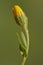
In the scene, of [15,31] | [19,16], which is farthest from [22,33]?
[15,31]

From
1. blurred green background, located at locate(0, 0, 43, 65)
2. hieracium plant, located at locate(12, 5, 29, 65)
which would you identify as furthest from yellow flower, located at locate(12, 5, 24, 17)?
blurred green background, located at locate(0, 0, 43, 65)

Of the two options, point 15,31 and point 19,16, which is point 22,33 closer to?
point 19,16

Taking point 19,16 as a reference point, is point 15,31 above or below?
above

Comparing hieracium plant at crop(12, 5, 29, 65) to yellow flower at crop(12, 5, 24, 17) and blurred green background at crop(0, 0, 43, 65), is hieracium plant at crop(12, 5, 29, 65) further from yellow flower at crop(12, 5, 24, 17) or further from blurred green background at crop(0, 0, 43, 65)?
blurred green background at crop(0, 0, 43, 65)

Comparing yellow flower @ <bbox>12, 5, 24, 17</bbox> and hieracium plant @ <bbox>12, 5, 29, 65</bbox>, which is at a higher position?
yellow flower @ <bbox>12, 5, 24, 17</bbox>

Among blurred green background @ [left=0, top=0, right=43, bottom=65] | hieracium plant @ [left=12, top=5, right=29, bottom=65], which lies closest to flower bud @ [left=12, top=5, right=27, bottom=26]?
hieracium plant @ [left=12, top=5, right=29, bottom=65]

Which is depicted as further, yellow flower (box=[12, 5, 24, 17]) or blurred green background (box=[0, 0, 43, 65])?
blurred green background (box=[0, 0, 43, 65])

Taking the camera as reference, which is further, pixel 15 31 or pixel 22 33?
pixel 15 31

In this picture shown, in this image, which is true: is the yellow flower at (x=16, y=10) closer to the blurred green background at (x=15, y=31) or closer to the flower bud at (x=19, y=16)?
the flower bud at (x=19, y=16)

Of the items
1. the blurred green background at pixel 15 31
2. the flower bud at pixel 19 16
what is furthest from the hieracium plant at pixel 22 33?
the blurred green background at pixel 15 31
